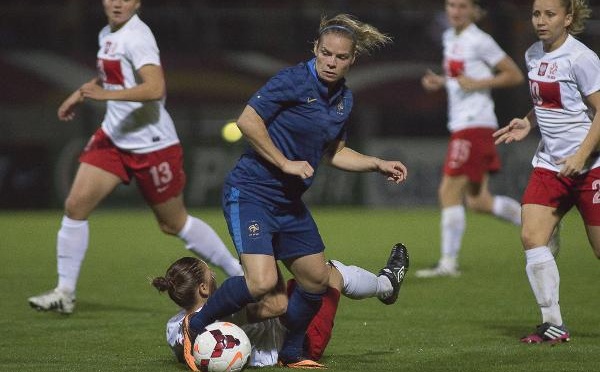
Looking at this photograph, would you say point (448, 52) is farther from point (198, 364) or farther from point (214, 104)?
point (214, 104)

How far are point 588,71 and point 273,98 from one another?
182 centimetres

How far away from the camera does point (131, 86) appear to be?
796 cm

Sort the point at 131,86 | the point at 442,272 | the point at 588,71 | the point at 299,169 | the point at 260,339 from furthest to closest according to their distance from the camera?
the point at 442,272, the point at 131,86, the point at 588,71, the point at 260,339, the point at 299,169

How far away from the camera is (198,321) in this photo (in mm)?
5836

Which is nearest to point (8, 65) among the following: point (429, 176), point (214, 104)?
point (214, 104)

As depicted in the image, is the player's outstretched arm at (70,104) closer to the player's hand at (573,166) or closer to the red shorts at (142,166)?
the red shorts at (142,166)

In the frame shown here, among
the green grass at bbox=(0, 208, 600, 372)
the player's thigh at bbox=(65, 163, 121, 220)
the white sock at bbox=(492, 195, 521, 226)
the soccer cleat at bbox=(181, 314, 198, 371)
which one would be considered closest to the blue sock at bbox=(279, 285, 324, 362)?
the green grass at bbox=(0, 208, 600, 372)

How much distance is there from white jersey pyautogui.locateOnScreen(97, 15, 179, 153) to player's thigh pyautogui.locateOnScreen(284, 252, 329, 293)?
2.42m

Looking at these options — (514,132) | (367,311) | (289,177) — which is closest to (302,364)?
(289,177)

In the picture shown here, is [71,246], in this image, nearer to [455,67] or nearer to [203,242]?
[203,242]

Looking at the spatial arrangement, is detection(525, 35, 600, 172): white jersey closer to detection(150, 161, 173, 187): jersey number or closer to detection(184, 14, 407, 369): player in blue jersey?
detection(184, 14, 407, 369): player in blue jersey

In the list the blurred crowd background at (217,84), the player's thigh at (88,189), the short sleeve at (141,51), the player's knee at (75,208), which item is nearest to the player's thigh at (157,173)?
the player's thigh at (88,189)

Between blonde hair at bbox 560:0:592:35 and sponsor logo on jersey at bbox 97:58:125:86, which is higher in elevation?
blonde hair at bbox 560:0:592:35

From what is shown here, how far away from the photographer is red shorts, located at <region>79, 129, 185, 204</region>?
7.99 metres
